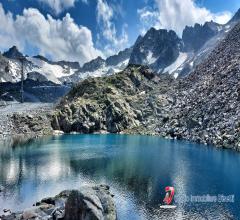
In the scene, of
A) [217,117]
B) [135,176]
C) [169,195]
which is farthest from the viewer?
[217,117]

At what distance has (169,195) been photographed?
75.4m

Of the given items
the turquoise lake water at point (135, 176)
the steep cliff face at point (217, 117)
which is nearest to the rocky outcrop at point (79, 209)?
the turquoise lake water at point (135, 176)

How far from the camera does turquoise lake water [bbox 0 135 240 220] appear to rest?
68750mm

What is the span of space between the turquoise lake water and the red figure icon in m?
1.04

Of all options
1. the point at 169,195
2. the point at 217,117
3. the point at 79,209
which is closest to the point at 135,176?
the point at 169,195

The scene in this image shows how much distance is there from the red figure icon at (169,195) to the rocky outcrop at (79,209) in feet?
42.4

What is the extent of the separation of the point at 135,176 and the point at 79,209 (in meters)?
37.2

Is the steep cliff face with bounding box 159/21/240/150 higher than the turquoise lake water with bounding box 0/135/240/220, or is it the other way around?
the steep cliff face with bounding box 159/21/240/150

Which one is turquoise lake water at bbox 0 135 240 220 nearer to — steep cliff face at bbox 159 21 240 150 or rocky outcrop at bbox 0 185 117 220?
rocky outcrop at bbox 0 185 117 220

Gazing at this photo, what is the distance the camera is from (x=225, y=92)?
182 meters
